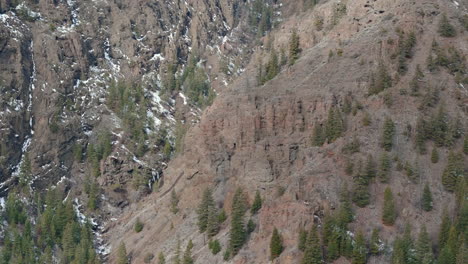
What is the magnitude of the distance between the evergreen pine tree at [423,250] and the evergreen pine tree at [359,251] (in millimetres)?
7353

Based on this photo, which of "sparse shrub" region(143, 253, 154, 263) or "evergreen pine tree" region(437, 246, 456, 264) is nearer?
"evergreen pine tree" region(437, 246, 456, 264)

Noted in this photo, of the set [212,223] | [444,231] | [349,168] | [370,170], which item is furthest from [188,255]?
[444,231]

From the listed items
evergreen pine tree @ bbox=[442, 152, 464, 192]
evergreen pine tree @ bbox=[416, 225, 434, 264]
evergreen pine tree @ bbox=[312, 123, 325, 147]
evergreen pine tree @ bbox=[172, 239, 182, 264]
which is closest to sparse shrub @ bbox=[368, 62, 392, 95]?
evergreen pine tree @ bbox=[312, 123, 325, 147]

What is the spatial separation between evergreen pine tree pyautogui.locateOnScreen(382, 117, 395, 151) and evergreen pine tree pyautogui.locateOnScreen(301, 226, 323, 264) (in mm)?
26360

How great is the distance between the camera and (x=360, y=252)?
162625mm

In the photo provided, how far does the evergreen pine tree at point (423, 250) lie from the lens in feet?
533

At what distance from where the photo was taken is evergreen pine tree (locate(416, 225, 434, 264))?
533 feet

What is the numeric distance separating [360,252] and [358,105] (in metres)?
35.6

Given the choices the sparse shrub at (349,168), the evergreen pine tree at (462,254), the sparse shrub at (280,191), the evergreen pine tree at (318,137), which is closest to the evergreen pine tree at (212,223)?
the sparse shrub at (280,191)

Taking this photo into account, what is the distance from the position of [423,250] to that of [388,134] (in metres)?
25.7

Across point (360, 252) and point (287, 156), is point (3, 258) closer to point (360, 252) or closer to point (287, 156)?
point (287, 156)

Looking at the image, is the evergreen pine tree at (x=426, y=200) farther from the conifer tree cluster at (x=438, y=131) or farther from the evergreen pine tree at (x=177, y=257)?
the evergreen pine tree at (x=177, y=257)

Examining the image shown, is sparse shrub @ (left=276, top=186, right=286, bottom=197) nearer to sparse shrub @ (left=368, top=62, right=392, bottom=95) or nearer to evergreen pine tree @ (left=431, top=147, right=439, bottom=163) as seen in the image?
evergreen pine tree @ (left=431, top=147, right=439, bottom=163)

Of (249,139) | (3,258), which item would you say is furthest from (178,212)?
(3,258)
